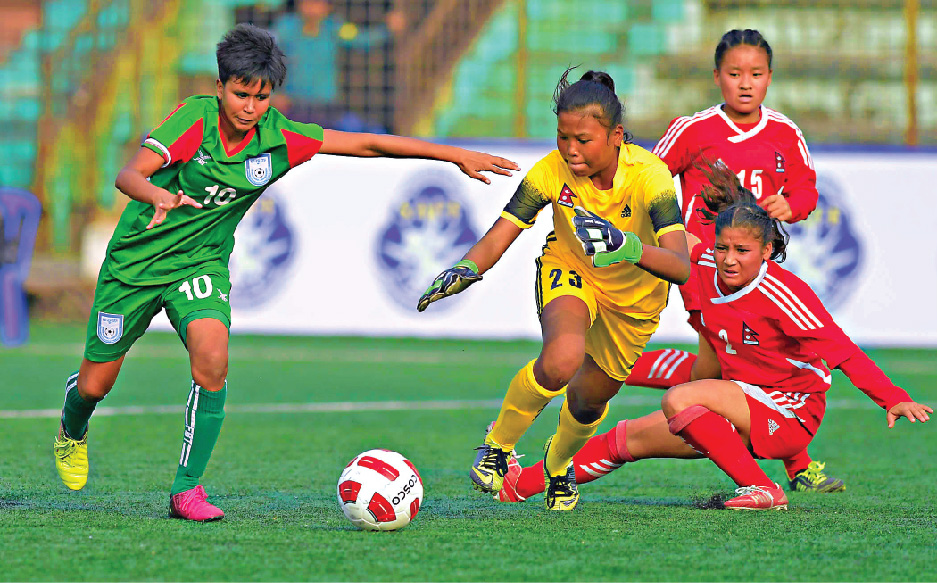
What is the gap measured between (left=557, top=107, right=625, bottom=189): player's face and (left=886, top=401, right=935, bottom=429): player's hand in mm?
1377

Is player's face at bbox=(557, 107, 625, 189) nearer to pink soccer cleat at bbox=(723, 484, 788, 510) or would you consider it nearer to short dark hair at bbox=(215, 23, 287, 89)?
short dark hair at bbox=(215, 23, 287, 89)

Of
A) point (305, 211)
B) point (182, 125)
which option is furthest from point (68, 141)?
point (182, 125)

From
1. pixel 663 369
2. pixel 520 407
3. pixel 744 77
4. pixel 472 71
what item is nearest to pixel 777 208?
pixel 744 77

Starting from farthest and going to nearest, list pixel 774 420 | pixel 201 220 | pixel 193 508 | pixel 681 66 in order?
pixel 681 66 < pixel 774 420 < pixel 201 220 < pixel 193 508

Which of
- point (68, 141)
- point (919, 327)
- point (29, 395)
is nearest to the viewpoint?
point (29, 395)

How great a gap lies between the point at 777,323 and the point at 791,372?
24 centimetres

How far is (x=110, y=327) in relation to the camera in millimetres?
4852

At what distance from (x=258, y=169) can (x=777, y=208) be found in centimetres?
208

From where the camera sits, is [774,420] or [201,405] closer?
[201,405]

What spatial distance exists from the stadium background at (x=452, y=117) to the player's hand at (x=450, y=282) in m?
7.59

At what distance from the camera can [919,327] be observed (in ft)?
40.5

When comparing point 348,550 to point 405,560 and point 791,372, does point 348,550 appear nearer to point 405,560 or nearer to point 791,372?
point 405,560

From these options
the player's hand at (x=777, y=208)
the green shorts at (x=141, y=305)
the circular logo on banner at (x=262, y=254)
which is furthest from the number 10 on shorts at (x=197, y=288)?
the circular logo on banner at (x=262, y=254)

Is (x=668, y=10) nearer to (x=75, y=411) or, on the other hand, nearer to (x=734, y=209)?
(x=734, y=209)
